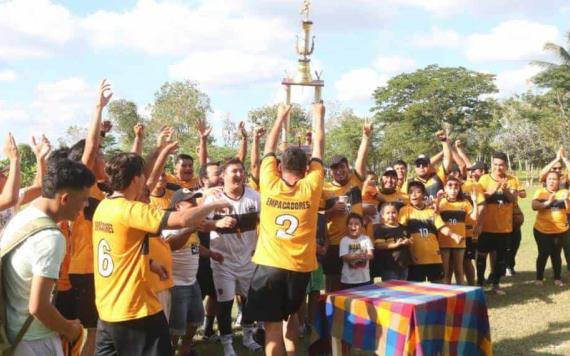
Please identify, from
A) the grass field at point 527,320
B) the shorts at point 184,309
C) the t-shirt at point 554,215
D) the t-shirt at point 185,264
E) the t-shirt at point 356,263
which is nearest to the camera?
the shorts at point 184,309

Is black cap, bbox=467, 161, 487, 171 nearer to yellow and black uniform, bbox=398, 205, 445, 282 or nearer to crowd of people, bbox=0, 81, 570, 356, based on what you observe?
crowd of people, bbox=0, 81, 570, 356

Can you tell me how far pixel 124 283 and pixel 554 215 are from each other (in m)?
7.96

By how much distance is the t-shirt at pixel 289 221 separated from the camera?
473 cm

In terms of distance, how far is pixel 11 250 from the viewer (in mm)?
2818

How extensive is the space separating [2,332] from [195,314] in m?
2.75

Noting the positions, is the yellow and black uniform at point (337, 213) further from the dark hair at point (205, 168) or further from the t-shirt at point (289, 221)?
the t-shirt at point (289, 221)

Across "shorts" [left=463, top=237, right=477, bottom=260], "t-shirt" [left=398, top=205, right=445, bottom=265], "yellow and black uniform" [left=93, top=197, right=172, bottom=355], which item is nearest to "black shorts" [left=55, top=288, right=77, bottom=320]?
"yellow and black uniform" [left=93, top=197, right=172, bottom=355]

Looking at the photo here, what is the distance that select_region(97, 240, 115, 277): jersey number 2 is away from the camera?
358cm

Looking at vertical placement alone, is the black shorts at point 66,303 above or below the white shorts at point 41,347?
below

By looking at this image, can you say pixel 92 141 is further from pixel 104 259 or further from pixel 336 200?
pixel 336 200

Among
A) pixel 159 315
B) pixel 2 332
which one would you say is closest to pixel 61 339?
pixel 2 332

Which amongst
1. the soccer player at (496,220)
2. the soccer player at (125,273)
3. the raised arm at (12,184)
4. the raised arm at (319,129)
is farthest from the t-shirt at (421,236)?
the raised arm at (12,184)

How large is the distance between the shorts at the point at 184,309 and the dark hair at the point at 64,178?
236 centimetres

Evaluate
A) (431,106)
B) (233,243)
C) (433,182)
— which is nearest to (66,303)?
(233,243)
